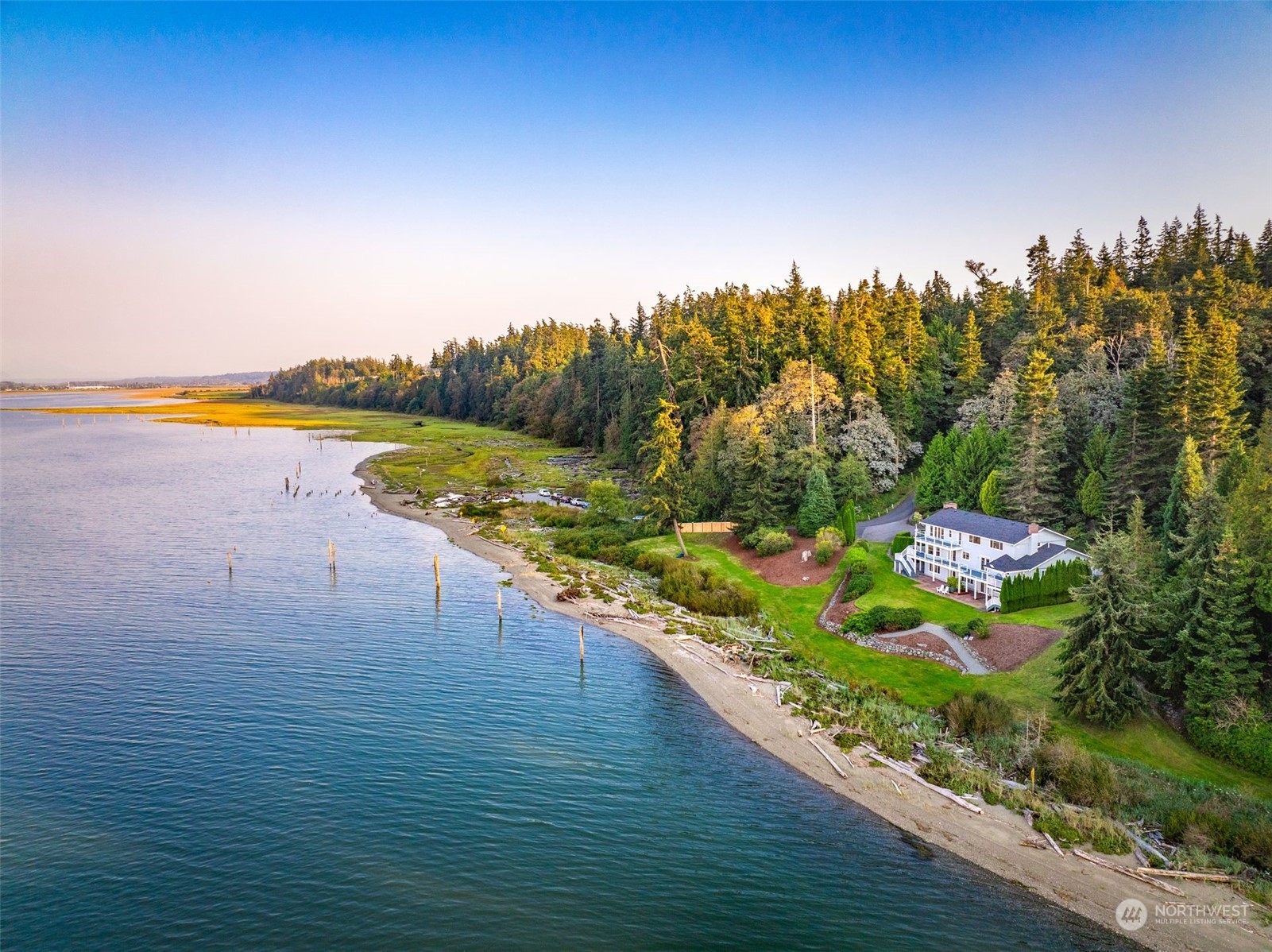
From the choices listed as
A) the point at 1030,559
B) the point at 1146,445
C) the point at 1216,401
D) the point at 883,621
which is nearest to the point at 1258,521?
the point at 1030,559

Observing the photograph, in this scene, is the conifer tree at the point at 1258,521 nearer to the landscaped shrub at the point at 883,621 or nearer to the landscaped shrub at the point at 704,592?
the landscaped shrub at the point at 883,621

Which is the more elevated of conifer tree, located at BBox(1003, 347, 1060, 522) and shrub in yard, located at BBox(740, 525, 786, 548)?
conifer tree, located at BBox(1003, 347, 1060, 522)

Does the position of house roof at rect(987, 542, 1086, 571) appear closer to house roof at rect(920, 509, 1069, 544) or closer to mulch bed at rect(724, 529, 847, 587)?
house roof at rect(920, 509, 1069, 544)

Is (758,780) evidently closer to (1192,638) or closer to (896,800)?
(896,800)

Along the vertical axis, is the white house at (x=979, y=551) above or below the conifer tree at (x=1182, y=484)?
below

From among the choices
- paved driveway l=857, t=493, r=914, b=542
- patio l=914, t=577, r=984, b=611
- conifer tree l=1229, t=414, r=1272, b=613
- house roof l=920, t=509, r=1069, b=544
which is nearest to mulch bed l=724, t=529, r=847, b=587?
paved driveway l=857, t=493, r=914, b=542

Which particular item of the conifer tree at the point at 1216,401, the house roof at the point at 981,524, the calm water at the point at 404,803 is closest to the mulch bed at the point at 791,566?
the house roof at the point at 981,524
